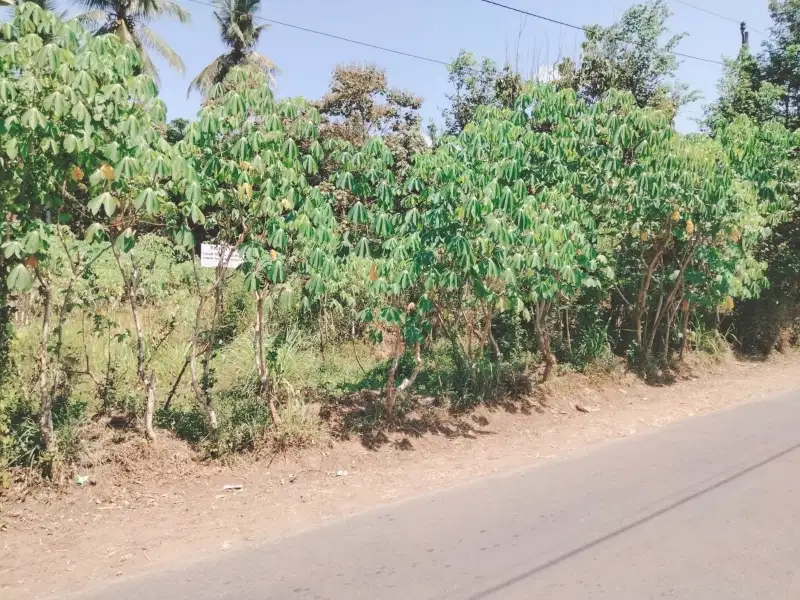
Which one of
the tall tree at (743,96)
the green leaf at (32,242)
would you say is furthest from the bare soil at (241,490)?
the tall tree at (743,96)

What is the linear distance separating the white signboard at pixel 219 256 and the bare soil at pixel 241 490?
1.65 m

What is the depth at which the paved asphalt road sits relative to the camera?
3.52m

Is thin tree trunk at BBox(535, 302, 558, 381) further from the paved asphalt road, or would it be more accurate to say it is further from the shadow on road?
the shadow on road

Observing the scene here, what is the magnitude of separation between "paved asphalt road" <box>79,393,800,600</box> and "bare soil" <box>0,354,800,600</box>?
0.30 metres

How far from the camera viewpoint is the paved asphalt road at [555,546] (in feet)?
11.5

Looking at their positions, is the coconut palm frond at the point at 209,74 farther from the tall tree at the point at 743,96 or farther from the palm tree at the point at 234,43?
the tall tree at the point at 743,96

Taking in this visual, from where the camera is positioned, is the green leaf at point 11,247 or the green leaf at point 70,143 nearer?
the green leaf at point 11,247

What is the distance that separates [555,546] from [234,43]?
83.1 ft

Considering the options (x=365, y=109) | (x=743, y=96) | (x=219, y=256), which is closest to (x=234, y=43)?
(x=365, y=109)

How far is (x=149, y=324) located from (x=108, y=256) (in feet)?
8.31

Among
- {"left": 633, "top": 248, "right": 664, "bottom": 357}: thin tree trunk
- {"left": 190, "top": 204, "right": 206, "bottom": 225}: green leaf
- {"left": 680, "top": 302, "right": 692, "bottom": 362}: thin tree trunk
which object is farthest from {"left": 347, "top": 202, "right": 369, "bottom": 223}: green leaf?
{"left": 680, "top": 302, "right": 692, "bottom": 362}: thin tree trunk

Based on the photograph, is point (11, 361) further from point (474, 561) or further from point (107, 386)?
point (474, 561)

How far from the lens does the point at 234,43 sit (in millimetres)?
25156

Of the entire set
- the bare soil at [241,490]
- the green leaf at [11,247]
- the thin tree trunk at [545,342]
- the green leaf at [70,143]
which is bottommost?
the bare soil at [241,490]
